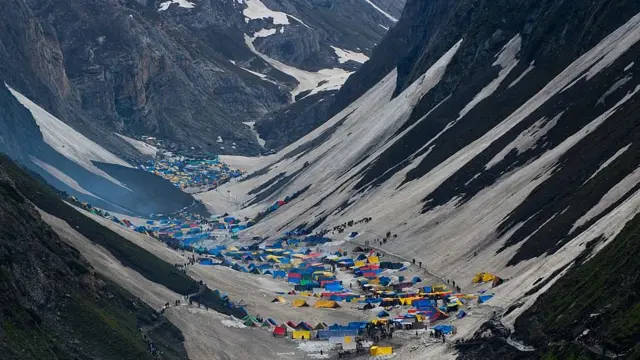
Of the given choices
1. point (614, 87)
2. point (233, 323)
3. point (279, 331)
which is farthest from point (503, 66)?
point (233, 323)

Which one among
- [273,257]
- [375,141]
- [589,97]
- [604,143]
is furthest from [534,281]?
[375,141]

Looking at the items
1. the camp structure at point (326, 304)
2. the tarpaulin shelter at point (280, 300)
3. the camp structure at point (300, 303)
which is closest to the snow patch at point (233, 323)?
the camp structure at point (326, 304)

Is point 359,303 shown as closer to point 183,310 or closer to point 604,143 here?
point 183,310

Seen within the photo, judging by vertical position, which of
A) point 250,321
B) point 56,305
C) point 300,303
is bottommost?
point 300,303

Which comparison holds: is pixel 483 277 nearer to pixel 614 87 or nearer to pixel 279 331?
pixel 279 331

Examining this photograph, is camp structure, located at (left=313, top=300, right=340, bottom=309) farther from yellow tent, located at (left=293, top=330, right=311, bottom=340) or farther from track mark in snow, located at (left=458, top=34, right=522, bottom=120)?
track mark in snow, located at (left=458, top=34, right=522, bottom=120)

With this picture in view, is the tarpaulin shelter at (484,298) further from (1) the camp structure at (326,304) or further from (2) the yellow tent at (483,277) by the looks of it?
(1) the camp structure at (326,304)

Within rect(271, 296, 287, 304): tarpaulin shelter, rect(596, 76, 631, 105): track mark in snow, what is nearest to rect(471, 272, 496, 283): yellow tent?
rect(271, 296, 287, 304): tarpaulin shelter
